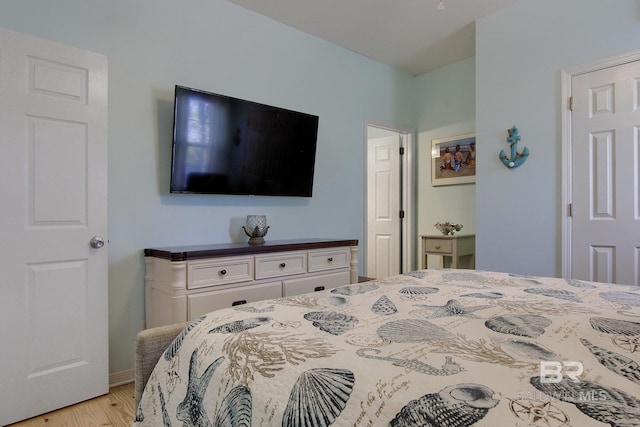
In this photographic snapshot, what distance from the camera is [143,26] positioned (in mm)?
2502

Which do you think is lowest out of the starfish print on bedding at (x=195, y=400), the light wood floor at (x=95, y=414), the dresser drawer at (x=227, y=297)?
the light wood floor at (x=95, y=414)

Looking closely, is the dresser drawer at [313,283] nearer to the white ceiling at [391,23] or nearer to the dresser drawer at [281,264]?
the dresser drawer at [281,264]

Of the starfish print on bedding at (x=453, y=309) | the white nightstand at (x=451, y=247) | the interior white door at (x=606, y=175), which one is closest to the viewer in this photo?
the starfish print on bedding at (x=453, y=309)

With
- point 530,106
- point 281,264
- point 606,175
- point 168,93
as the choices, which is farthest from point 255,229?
point 606,175

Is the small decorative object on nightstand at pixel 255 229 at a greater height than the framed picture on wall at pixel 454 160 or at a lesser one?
lesser

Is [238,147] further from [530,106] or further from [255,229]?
[530,106]

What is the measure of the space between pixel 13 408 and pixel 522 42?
4125 millimetres

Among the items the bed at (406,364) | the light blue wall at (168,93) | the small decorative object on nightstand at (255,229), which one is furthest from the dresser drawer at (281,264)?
the bed at (406,364)

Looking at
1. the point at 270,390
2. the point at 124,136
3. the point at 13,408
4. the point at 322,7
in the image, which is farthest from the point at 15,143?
the point at 322,7

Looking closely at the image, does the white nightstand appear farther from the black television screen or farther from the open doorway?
the black television screen

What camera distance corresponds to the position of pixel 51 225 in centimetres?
201

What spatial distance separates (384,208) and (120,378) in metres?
3.21

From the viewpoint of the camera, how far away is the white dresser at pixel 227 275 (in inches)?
85.4

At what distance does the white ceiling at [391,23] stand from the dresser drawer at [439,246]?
1.95 m
